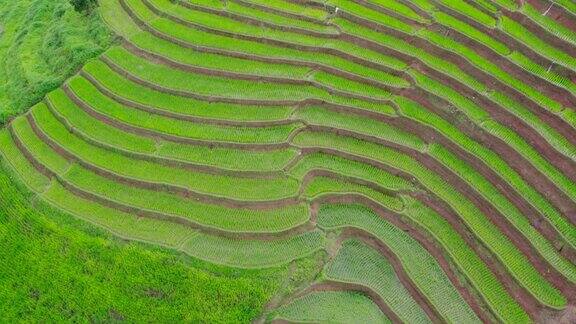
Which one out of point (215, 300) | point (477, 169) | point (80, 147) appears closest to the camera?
point (215, 300)

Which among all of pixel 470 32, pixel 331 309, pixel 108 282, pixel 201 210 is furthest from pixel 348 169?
pixel 108 282

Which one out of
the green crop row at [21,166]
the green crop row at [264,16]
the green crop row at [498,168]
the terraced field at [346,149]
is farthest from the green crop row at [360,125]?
the green crop row at [21,166]

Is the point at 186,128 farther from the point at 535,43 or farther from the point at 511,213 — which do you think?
the point at 535,43

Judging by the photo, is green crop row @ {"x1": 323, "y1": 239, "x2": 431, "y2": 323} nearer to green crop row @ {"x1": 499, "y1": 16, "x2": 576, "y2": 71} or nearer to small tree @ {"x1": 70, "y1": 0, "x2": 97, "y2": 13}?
green crop row @ {"x1": 499, "y1": 16, "x2": 576, "y2": 71}

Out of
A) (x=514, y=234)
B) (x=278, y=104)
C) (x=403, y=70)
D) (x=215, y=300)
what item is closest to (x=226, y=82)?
(x=278, y=104)

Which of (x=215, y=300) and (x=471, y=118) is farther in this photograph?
(x=471, y=118)

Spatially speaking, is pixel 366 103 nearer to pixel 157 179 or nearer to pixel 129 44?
pixel 157 179
